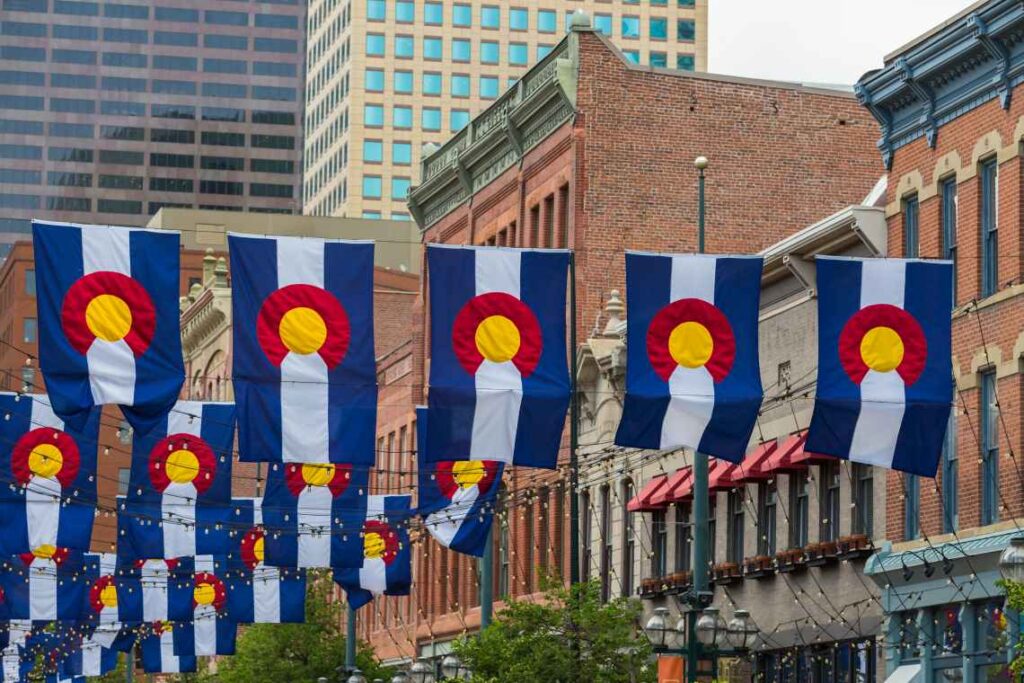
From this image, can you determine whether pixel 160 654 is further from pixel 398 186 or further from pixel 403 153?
pixel 398 186

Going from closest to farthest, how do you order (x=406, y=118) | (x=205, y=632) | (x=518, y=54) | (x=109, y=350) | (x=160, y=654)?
1. (x=109, y=350)
2. (x=205, y=632)
3. (x=160, y=654)
4. (x=406, y=118)
5. (x=518, y=54)

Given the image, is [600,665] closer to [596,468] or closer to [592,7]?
[596,468]

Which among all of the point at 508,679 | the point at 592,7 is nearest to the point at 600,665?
the point at 508,679

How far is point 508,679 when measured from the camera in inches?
1725

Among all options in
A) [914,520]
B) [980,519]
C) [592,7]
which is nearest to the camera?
[980,519]

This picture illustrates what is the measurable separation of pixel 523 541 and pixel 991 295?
94.6 feet

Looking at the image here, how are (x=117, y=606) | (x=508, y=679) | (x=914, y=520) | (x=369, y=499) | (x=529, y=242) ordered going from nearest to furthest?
(x=914, y=520), (x=508, y=679), (x=369, y=499), (x=117, y=606), (x=529, y=242)

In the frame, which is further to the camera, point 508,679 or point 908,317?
point 508,679

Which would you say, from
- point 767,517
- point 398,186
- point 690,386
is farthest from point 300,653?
point 398,186

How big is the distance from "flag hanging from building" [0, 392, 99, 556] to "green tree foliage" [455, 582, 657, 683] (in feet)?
27.7

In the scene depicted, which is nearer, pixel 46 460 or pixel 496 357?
pixel 496 357

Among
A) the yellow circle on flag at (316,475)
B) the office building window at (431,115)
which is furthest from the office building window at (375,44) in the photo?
the yellow circle on flag at (316,475)

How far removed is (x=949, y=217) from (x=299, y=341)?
13.6 meters

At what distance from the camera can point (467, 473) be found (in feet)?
145
